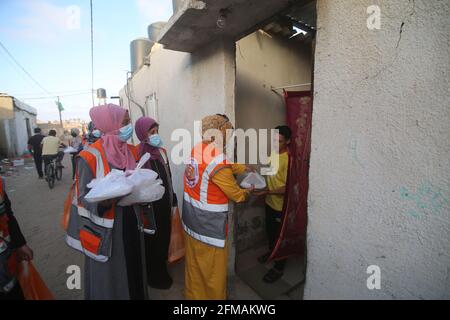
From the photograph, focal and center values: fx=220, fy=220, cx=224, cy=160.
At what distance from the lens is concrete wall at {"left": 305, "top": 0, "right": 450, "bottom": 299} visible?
101cm

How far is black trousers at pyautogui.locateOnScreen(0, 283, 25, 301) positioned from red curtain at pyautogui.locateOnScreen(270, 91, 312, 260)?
2393 millimetres

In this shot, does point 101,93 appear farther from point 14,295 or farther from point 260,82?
point 14,295

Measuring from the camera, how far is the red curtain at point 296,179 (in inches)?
107

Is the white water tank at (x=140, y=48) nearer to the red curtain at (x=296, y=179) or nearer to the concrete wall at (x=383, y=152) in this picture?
the red curtain at (x=296, y=179)

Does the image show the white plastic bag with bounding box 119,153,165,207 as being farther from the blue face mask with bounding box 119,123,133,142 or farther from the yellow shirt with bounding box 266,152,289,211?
the yellow shirt with bounding box 266,152,289,211

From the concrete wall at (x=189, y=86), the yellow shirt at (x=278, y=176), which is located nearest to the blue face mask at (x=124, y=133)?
the concrete wall at (x=189, y=86)

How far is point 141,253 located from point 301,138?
94.5 inches

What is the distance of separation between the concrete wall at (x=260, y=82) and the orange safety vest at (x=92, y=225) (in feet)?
6.40

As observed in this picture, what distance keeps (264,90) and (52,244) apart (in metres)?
4.30

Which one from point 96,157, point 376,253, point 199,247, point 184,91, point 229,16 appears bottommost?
point 199,247

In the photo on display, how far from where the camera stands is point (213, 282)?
212 centimetres
